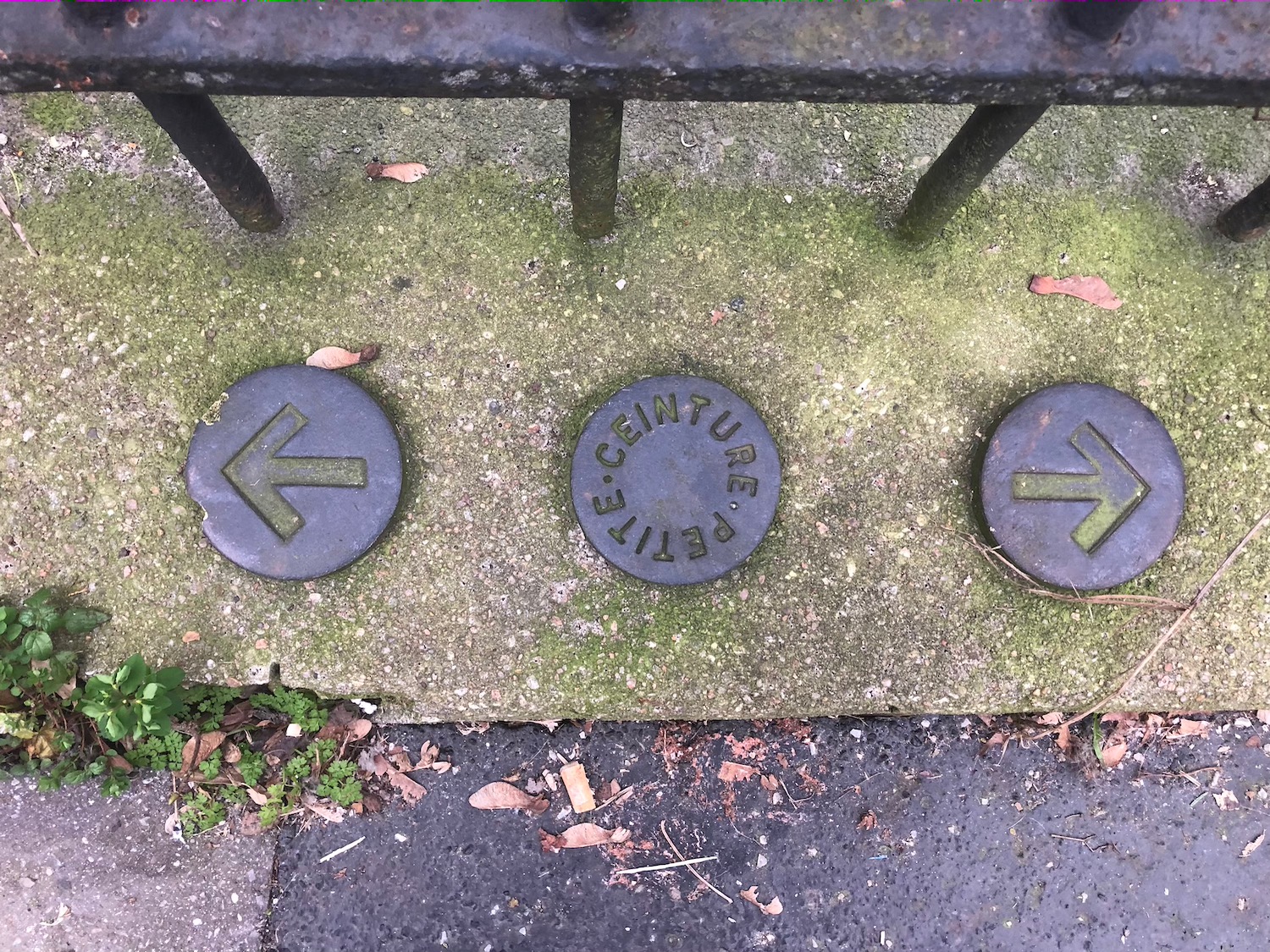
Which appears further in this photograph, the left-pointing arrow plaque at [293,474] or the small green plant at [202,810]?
the small green plant at [202,810]

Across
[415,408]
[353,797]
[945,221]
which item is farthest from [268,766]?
[945,221]

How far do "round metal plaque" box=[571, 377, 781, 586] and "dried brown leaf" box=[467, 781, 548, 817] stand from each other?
2.27ft

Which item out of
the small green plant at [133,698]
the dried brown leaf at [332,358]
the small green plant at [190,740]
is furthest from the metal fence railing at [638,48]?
the small green plant at [190,740]

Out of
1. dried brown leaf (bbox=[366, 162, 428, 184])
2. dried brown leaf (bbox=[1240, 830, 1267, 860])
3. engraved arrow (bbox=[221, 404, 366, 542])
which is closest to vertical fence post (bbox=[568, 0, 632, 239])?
dried brown leaf (bbox=[366, 162, 428, 184])

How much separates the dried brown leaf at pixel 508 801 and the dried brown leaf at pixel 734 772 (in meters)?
0.48

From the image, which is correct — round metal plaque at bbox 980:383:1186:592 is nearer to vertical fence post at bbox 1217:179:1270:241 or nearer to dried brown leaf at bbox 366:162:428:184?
vertical fence post at bbox 1217:179:1270:241

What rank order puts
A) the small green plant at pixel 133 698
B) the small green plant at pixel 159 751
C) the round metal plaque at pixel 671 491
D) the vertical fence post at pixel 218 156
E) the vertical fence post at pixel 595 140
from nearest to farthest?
the vertical fence post at pixel 595 140
the vertical fence post at pixel 218 156
the small green plant at pixel 133 698
the round metal plaque at pixel 671 491
the small green plant at pixel 159 751

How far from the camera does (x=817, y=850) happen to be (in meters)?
2.18

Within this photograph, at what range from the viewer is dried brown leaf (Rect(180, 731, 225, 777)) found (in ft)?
6.81

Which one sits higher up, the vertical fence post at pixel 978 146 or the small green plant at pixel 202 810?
the vertical fence post at pixel 978 146

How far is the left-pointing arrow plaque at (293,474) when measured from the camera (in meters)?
1.94

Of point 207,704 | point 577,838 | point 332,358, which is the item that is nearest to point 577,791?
point 577,838

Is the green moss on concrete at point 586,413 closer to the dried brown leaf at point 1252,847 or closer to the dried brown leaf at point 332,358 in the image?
the dried brown leaf at point 332,358

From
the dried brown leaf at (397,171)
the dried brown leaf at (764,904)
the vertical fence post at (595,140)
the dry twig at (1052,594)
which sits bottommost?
the dried brown leaf at (764,904)
